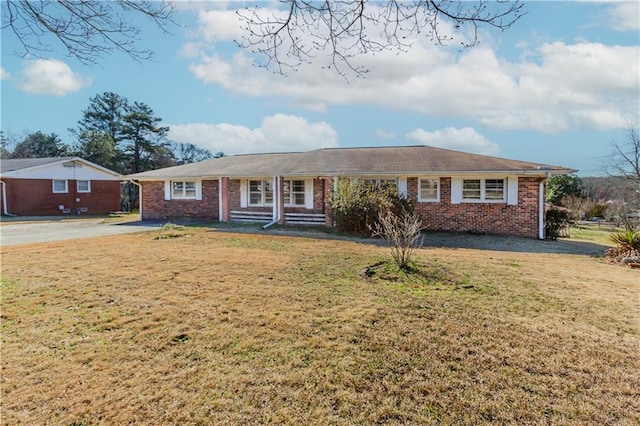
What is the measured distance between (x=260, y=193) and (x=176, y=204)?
18.0ft

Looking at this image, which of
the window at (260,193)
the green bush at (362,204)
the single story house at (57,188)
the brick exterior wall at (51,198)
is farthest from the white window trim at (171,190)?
the brick exterior wall at (51,198)

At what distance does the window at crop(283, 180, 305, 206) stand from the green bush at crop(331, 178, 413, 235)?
3756 mm

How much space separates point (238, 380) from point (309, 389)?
67 centimetres

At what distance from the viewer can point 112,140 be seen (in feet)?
131

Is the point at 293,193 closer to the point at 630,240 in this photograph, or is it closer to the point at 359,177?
the point at 359,177

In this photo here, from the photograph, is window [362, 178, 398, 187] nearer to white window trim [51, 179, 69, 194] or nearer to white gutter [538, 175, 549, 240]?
white gutter [538, 175, 549, 240]

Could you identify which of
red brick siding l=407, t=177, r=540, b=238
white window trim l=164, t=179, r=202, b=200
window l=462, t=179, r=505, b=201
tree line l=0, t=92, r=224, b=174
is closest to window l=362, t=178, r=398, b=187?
red brick siding l=407, t=177, r=540, b=238

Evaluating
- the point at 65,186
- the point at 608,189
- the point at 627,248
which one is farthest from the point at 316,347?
the point at 608,189

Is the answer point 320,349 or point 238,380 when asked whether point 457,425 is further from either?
point 238,380

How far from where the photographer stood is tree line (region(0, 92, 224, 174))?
38.2 m

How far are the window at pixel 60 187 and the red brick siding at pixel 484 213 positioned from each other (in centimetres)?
2623

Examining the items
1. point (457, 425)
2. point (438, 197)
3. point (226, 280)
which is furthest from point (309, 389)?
point (438, 197)

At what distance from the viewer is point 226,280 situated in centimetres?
664

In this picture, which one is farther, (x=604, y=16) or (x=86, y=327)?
(x=604, y=16)
